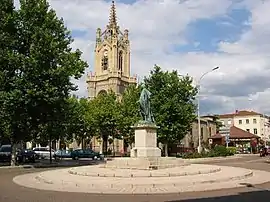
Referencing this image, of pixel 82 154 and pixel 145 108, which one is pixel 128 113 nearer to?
pixel 82 154

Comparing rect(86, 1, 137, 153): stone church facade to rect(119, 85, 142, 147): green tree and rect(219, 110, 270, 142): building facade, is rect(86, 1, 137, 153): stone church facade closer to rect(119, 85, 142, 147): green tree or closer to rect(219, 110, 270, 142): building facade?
rect(119, 85, 142, 147): green tree

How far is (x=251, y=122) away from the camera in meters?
122

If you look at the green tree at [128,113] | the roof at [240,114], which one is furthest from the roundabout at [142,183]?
the roof at [240,114]

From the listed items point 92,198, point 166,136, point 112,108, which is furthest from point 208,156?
point 92,198

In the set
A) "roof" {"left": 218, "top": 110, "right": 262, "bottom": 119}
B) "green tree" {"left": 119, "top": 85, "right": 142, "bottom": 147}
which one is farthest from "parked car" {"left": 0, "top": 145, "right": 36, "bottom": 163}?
"roof" {"left": 218, "top": 110, "right": 262, "bottom": 119}

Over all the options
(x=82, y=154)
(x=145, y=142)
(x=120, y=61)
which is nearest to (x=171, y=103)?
(x=82, y=154)

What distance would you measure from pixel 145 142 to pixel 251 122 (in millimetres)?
104814

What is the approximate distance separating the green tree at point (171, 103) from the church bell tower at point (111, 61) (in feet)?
152

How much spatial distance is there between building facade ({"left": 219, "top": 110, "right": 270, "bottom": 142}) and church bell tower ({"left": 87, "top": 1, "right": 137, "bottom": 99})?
40.1 meters

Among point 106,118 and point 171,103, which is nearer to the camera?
point 171,103

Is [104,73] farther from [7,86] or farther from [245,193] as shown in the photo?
[245,193]

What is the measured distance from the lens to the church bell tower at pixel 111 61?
95312 millimetres

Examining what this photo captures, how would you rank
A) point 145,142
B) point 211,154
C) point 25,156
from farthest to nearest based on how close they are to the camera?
point 211,154 → point 25,156 → point 145,142

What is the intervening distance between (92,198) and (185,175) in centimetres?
694
